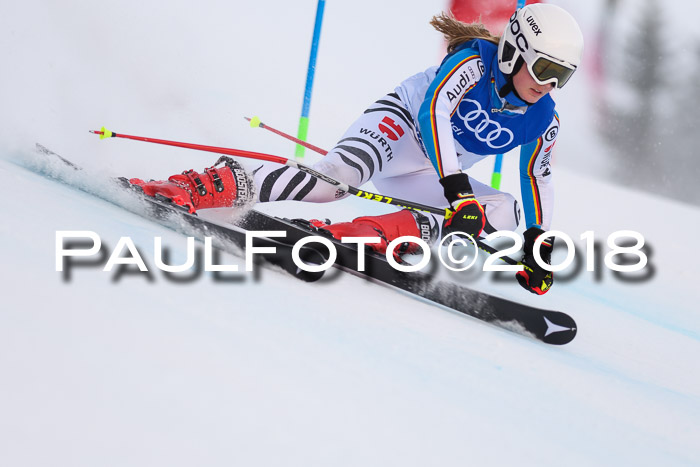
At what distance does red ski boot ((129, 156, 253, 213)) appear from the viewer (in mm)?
2439

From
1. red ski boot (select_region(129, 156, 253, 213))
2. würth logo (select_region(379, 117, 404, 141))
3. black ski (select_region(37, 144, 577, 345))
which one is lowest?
black ski (select_region(37, 144, 577, 345))

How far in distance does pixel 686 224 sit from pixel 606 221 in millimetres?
984

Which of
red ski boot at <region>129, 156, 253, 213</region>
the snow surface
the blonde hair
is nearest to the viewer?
the snow surface

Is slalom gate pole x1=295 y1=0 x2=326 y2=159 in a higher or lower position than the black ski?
higher

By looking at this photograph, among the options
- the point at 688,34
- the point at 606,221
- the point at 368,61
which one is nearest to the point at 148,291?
the point at 606,221

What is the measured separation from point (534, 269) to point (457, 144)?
579 millimetres

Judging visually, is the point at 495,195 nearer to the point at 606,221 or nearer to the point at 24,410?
the point at 24,410

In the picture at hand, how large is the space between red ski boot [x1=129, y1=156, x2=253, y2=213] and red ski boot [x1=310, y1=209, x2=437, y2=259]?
29 cm

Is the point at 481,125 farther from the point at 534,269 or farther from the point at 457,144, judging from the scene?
the point at 534,269

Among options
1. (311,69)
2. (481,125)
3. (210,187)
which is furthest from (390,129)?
(311,69)

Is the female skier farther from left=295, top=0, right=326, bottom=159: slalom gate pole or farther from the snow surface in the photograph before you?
left=295, top=0, right=326, bottom=159: slalom gate pole

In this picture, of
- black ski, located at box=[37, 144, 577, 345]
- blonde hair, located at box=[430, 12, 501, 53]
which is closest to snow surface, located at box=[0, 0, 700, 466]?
black ski, located at box=[37, 144, 577, 345]

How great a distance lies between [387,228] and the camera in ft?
8.59

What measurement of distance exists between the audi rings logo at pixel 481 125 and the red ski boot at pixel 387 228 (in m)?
0.40
